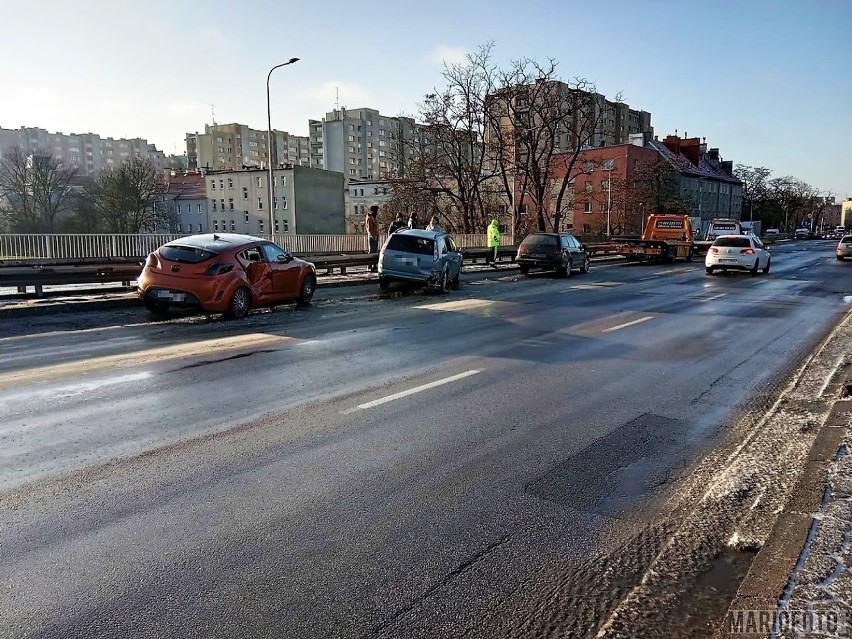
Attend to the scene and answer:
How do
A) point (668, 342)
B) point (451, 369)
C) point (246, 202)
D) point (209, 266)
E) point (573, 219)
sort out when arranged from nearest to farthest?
point (451, 369), point (668, 342), point (209, 266), point (573, 219), point (246, 202)

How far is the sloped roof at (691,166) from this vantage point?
87.4 m

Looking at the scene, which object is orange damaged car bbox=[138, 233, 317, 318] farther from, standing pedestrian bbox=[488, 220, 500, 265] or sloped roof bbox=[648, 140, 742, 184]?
sloped roof bbox=[648, 140, 742, 184]

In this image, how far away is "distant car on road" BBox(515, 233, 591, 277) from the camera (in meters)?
25.8

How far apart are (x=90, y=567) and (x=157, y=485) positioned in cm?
108

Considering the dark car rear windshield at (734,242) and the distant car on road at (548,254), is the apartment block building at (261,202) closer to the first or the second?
the distant car on road at (548,254)

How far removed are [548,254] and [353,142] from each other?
410 ft

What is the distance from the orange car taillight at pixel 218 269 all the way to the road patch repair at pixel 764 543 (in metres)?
9.57

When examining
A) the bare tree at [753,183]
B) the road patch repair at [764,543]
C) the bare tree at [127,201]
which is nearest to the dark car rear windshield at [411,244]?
the road patch repair at [764,543]

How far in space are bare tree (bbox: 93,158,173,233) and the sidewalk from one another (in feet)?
222

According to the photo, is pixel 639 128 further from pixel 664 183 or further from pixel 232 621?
pixel 232 621

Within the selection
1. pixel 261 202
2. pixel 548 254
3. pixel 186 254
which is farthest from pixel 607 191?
pixel 186 254

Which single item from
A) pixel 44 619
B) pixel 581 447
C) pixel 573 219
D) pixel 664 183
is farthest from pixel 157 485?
pixel 573 219

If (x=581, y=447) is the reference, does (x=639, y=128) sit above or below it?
above

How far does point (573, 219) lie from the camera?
8238 cm
